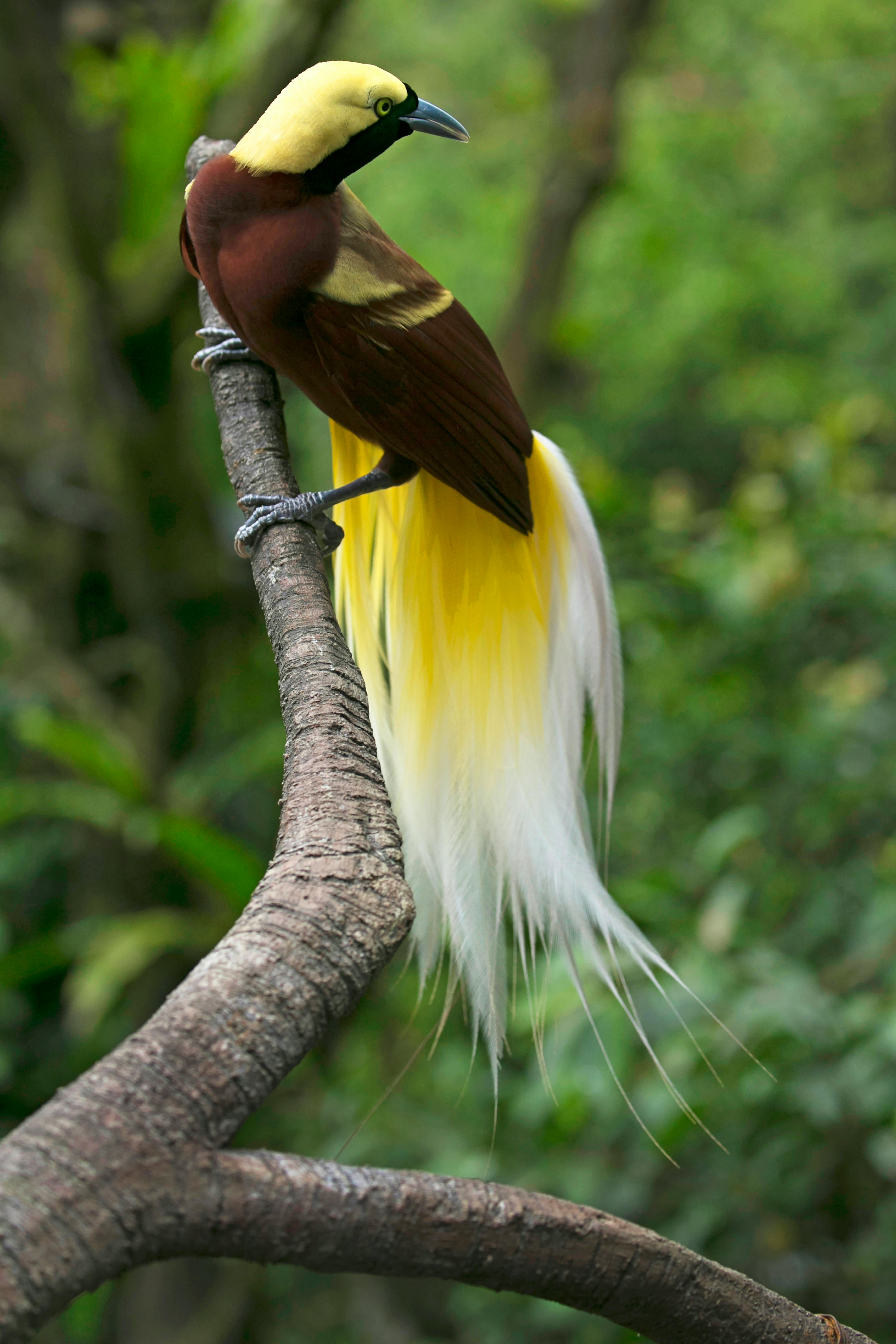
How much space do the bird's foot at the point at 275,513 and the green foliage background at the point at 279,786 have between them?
15.0 inches

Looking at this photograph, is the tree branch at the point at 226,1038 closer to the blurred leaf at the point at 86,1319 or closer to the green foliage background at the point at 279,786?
the green foliage background at the point at 279,786

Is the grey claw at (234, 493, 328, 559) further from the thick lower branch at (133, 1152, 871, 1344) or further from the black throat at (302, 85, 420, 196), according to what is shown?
the thick lower branch at (133, 1152, 871, 1344)

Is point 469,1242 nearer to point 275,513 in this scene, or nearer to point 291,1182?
point 291,1182

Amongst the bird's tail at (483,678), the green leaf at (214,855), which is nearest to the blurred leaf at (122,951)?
the green leaf at (214,855)

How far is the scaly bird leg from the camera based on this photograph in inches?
29.5

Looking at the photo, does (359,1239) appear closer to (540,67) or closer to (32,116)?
(32,116)

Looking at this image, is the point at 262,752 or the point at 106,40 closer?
the point at 262,752

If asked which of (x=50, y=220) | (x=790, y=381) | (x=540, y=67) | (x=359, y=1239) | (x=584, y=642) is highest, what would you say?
(x=540, y=67)

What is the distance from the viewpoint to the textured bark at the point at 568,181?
280 cm

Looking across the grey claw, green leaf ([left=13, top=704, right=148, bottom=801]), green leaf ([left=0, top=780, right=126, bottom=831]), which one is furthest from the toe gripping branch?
green leaf ([left=0, top=780, right=126, bottom=831])

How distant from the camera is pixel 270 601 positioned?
0.68 metres

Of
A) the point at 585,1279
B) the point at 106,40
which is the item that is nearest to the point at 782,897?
the point at 585,1279

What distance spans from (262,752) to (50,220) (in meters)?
1.14

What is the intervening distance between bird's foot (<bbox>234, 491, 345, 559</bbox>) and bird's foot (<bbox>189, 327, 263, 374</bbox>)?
154mm
